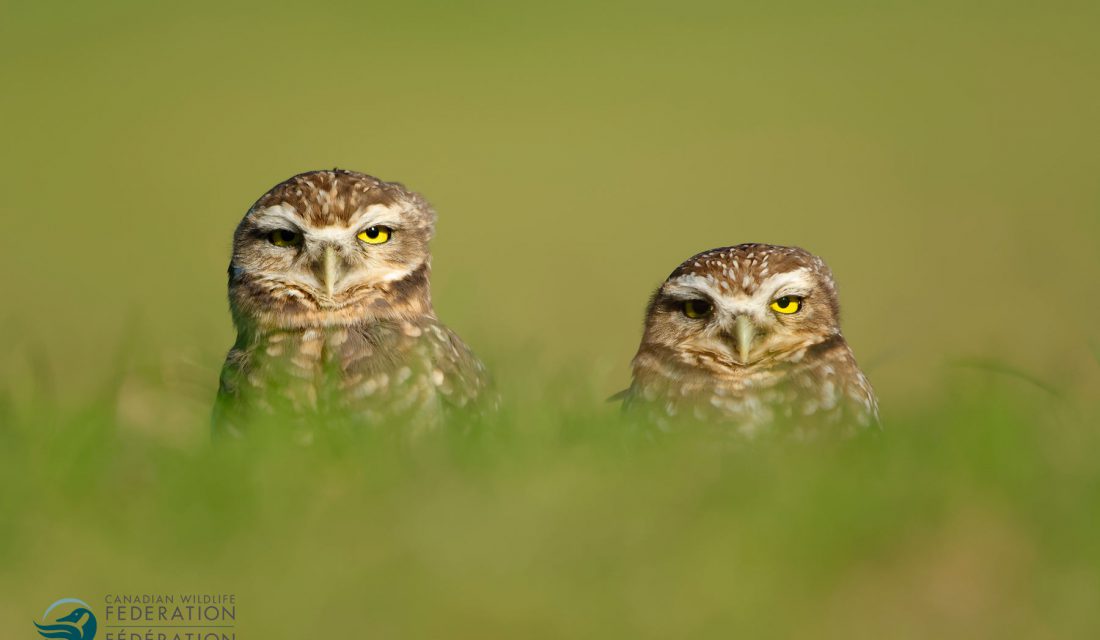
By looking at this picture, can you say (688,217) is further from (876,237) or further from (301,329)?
(301,329)

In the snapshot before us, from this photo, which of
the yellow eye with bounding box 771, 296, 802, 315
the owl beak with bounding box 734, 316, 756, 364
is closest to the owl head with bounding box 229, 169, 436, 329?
the owl beak with bounding box 734, 316, 756, 364

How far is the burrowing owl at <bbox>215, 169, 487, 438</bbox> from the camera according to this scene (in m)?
5.19

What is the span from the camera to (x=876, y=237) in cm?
1628

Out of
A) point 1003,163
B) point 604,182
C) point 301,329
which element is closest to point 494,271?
point 604,182

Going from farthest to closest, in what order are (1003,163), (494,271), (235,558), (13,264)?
(1003,163) < (494,271) < (13,264) < (235,558)

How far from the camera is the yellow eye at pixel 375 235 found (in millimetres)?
5543

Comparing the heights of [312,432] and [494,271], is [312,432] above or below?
above

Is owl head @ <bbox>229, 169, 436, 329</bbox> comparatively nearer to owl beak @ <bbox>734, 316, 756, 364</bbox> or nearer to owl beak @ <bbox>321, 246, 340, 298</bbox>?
owl beak @ <bbox>321, 246, 340, 298</bbox>

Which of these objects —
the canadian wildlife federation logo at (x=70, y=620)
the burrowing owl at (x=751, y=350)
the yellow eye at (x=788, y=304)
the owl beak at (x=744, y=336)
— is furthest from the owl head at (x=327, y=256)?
the canadian wildlife federation logo at (x=70, y=620)

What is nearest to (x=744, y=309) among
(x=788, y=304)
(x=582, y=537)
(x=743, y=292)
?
(x=743, y=292)

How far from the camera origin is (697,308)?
5.64 metres

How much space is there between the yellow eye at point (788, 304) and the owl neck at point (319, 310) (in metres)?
1.23

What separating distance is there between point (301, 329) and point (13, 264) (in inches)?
249

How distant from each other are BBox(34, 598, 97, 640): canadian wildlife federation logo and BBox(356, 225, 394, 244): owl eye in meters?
2.15
